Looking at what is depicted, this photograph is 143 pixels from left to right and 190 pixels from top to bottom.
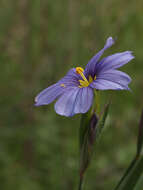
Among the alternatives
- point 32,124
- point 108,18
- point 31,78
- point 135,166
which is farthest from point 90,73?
point 108,18

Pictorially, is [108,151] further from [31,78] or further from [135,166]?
[135,166]

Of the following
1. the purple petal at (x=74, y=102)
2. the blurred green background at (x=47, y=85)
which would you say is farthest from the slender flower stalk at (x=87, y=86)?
the blurred green background at (x=47, y=85)

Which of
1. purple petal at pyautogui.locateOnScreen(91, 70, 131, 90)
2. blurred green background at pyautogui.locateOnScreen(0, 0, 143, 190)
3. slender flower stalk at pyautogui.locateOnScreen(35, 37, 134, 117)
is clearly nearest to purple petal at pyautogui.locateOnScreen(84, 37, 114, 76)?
slender flower stalk at pyautogui.locateOnScreen(35, 37, 134, 117)

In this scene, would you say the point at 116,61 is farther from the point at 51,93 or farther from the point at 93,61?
the point at 51,93

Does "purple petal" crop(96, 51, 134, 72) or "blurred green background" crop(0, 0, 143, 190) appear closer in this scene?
"purple petal" crop(96, 51, 134, 72)

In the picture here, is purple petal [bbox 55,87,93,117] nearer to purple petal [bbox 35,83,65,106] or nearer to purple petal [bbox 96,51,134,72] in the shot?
purple petal [bbox 35,83,65,106]
